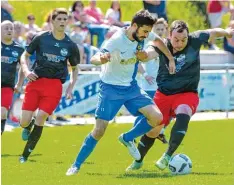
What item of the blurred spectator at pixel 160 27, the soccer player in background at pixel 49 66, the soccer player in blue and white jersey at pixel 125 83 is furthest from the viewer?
the blurred spectator at pixel 160 27

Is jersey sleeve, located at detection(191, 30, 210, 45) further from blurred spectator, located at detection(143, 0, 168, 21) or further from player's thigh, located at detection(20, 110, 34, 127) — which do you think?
blurred spectator, located at detection(143, 0, 168, 21)

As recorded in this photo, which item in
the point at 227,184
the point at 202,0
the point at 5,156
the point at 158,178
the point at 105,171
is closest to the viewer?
the point at 227,184

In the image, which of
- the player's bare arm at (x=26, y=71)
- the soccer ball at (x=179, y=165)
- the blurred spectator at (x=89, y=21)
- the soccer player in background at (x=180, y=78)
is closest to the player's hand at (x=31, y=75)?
the player's bare arm at (x=26, y=71)

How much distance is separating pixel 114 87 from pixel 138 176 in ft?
4.02

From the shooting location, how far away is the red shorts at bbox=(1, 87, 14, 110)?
1533 centimetres

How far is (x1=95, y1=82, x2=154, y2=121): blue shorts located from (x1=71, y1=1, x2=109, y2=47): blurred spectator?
456 inches

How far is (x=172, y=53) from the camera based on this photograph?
486 inches

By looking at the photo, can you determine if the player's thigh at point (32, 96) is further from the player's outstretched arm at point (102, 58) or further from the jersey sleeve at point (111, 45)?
the player's outstretched arm at point (102, 58)

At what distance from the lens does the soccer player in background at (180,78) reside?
12125 mm

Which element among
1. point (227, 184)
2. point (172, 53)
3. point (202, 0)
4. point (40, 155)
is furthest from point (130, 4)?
point (227, 184)

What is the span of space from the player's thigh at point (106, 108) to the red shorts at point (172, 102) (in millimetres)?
861

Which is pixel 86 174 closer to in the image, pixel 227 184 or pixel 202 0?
pixel 227 184

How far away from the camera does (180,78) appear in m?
12.4

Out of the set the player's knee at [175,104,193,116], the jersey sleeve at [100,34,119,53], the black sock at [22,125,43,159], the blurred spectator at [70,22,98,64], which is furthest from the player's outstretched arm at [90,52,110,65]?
the blurred spectator at [70,22,98,64]
